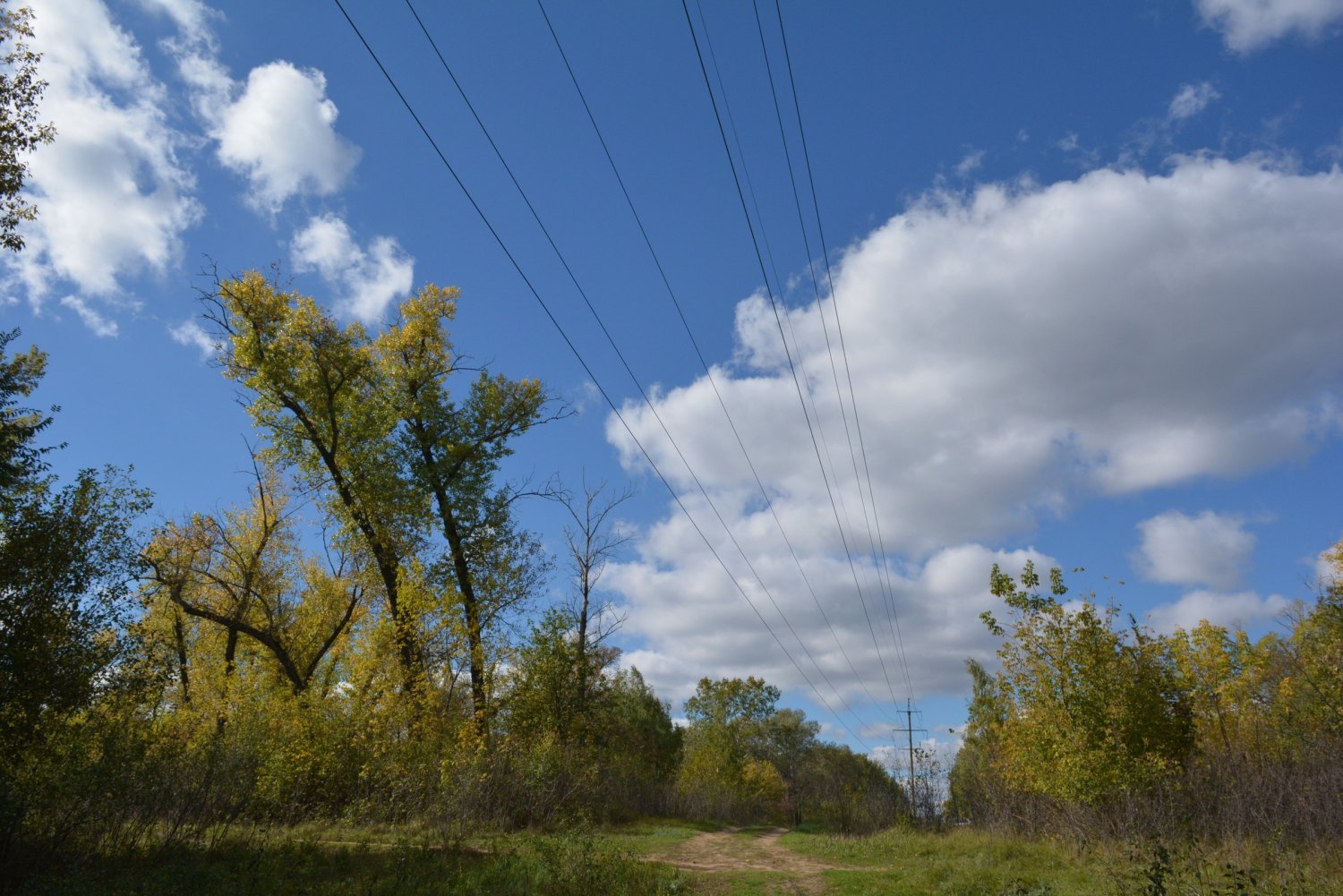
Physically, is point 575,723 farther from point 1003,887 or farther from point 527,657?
point 1003,887

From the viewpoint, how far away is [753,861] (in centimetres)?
1788

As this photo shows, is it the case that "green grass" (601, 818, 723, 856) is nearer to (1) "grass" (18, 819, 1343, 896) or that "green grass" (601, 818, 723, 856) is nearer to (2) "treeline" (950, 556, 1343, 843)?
(1) "grass" (18, 819, 1343, 896)

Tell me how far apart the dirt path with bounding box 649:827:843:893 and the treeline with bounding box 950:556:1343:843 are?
18.6 ft

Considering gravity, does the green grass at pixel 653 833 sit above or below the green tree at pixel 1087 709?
below

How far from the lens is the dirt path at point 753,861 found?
14320mm

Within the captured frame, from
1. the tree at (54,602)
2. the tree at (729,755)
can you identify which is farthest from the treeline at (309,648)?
the tree at (729,755)

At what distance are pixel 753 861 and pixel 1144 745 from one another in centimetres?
937

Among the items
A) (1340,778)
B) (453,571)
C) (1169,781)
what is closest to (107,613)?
(453,571)

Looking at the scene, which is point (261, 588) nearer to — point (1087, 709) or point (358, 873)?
point (358, 873)

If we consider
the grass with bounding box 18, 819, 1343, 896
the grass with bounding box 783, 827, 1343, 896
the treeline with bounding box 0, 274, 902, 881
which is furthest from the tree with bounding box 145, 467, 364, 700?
the grass with bounding box 783, 827, 1343, 896

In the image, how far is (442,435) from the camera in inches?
939

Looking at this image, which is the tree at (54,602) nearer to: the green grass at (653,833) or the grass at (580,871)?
the grass at (580,871)

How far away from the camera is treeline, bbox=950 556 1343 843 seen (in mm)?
14211

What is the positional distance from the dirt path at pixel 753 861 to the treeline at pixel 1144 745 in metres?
5.68
